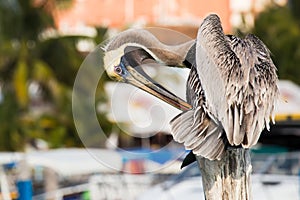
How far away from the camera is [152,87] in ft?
7.71

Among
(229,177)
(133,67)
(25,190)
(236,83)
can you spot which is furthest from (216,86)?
(25,190)

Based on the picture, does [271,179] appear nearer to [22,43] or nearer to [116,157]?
[116,157]

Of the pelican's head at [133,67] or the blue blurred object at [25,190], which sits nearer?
the pelican's head at [133,67]

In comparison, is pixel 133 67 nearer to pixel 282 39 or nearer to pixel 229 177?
pixel 229 177

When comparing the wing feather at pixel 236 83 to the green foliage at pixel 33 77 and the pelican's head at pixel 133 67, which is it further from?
the green foliage at pixel 33 77

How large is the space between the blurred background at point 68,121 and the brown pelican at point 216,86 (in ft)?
3.91

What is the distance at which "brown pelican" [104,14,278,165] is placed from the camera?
2.06 m

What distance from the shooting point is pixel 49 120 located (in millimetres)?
16422

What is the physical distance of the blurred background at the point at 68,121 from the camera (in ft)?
23.6

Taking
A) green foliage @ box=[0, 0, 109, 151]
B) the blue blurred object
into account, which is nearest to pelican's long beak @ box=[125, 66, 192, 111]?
the blue blurred object

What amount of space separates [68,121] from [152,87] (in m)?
14.0

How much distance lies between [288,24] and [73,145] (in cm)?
844

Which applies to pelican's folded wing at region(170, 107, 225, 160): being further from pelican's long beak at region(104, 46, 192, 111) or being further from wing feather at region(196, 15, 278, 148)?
pelican's long beak at region(104, 46, 192, 111)

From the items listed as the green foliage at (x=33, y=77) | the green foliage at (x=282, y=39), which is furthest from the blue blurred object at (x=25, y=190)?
the green foliage at (x=282, y=39)
